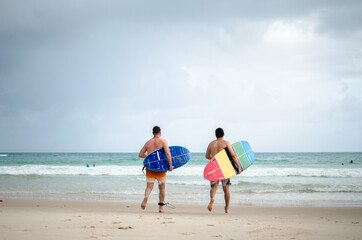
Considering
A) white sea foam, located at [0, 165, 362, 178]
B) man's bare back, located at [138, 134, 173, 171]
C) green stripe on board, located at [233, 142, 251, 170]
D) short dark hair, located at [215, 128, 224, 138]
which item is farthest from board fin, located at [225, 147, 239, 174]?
white sea foam, located at [0, 165, 362, 178]

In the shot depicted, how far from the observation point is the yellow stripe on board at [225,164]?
6410 millimetres

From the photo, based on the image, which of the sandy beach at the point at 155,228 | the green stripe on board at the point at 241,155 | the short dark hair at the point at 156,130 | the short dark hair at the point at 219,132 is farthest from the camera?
the green stripe on board at the point at 241,155

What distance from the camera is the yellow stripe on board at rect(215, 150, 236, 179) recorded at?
21.0ft

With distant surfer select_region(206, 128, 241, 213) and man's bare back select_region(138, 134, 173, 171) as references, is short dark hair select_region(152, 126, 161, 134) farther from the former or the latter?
distant surfer select_region(206, 128, 241, 213)

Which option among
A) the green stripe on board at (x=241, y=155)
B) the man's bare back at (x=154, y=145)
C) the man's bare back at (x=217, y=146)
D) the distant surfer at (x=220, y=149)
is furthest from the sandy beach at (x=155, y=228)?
the green stripe on board at (x=241, y=155)

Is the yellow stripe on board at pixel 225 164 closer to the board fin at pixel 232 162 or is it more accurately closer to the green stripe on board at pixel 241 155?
the board fin at pixel 232 162

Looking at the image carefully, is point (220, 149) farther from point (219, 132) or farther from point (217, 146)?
point (219, 132)

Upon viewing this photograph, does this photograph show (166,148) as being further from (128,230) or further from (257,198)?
(257,198)

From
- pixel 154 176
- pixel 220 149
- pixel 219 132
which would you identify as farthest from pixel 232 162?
pixel 154 176

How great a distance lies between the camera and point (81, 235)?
4.07m

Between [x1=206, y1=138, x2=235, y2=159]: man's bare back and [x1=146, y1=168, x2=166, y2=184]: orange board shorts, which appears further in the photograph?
[x1=206, y1=138, x2=235, y2=159]: man's bare back

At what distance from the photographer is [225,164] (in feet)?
21.3

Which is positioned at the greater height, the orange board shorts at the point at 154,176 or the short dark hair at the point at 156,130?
the short dark hair at the point at 156,130

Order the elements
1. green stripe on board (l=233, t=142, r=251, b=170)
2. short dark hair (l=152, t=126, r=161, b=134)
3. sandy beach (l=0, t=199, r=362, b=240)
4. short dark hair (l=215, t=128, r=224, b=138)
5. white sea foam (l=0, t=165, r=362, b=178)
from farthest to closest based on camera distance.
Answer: white sea foam (l=0, t=165, r=362, b=178)
green stripe on board (l=233, t=142, r=251, b=170)
short dark hair (l=215, t=128, r=224, b=138)
short dark hair (l=152, t=126, r=161, b=134)
sandy beach (l=0, t=199, r=362, b=240)
